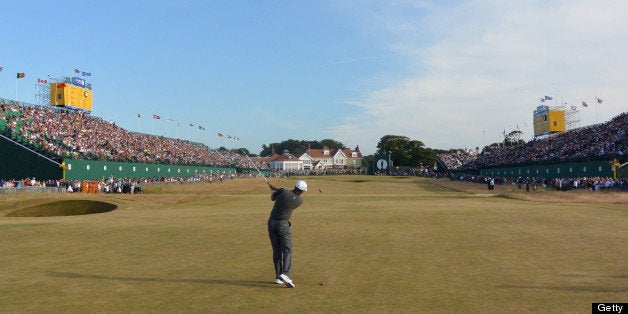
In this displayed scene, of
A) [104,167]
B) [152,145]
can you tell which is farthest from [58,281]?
[152,145]

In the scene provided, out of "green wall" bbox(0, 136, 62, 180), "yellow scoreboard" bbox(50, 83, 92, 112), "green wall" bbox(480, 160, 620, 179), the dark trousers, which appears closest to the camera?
the dark trousers

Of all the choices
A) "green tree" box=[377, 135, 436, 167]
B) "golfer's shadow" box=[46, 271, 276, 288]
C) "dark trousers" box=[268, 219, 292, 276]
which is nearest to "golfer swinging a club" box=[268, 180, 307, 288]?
"dark trousers" box=[268, 219, 292, 276]

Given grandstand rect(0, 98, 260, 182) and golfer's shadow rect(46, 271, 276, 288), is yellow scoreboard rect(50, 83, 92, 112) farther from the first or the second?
golfer's shadow rect(46, 271, 276, 288)

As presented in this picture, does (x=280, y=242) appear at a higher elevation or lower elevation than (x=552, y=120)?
lower

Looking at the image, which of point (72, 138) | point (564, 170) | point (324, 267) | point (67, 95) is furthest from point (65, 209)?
point (564, 170)

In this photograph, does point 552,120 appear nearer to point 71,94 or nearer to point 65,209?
point 71,94

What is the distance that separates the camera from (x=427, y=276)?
34.9 ft

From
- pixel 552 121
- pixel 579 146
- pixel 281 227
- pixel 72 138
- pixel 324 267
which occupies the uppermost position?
pixel 552 121

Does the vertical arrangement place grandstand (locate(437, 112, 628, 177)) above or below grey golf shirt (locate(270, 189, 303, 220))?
above

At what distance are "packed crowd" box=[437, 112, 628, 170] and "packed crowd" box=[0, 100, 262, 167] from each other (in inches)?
Result: 2352

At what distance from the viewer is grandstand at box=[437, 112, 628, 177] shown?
5650 cm

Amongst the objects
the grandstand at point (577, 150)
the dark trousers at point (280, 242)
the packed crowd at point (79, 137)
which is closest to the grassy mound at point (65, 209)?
the dark trousers at point (280, 242)

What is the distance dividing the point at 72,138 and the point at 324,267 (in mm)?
61473

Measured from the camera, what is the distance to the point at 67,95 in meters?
80.7
